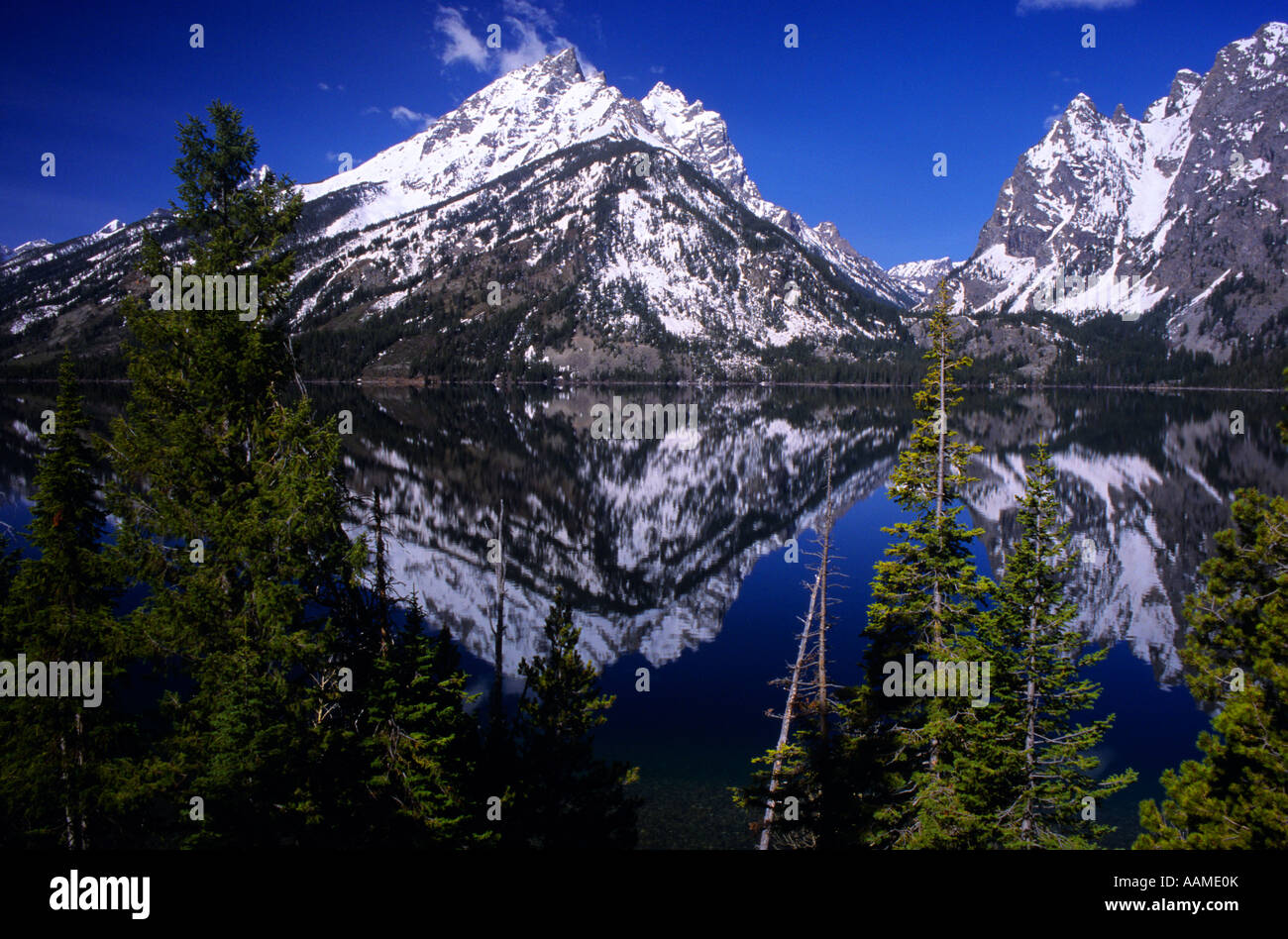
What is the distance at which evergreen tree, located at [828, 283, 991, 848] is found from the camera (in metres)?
16.1

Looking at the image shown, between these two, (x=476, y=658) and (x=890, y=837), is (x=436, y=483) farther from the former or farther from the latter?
(x=890, y=837)

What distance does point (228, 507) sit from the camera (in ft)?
44.2

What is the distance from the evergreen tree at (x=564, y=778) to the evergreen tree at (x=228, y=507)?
6290mm

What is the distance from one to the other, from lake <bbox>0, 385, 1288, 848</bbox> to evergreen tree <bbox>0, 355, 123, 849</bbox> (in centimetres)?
638

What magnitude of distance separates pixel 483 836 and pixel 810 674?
20946 millimetres

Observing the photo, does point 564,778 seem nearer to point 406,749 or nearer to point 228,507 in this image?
point 406,749
